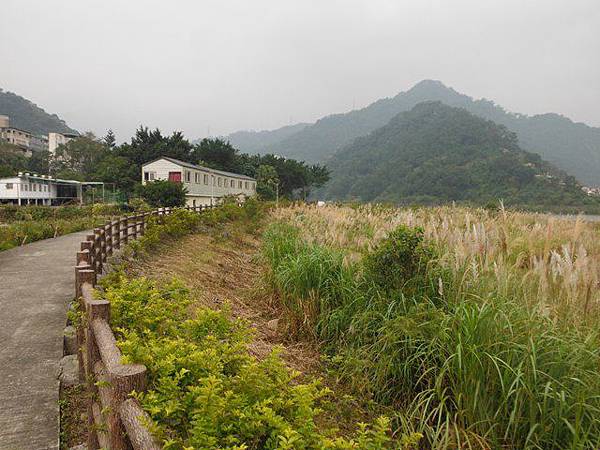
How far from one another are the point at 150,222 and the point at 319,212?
14.1 feet

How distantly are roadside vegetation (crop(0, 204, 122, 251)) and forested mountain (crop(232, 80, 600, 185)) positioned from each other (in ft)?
336

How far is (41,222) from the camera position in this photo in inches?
664

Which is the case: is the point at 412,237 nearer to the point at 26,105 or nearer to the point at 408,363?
the point at 408,363

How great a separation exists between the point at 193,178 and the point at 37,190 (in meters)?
17.2

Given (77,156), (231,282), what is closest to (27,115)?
(77,156)

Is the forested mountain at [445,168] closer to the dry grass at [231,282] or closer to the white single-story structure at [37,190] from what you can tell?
the dry grass at [231,282]

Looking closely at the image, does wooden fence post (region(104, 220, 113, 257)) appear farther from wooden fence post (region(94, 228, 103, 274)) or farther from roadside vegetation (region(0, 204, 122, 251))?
roadside vegetation (region(0, 204, 122, 251))

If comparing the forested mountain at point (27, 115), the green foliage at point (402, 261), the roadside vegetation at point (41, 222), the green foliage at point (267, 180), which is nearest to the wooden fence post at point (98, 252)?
the green foliage at point (402, 261)

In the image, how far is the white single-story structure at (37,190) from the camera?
35625mm

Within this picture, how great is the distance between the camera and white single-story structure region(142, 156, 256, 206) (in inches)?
1272

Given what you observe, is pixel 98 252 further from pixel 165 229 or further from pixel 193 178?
pixel 193 178

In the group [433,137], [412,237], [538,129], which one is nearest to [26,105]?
[433,137]

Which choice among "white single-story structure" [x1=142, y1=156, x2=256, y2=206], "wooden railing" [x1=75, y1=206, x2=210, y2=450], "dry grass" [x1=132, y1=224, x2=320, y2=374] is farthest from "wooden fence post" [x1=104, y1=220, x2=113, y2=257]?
"white single-story structure" [x1=142, y1=156, x2=256, y2=206]

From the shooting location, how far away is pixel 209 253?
29.9 ft
